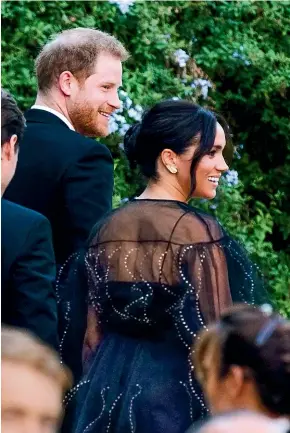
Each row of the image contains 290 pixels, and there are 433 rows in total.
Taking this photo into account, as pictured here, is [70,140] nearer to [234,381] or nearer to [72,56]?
[72,56]

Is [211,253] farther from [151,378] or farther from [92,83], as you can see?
[92,83]

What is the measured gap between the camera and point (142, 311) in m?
3.61

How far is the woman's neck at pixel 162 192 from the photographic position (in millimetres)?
3764

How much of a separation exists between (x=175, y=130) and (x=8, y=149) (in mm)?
778

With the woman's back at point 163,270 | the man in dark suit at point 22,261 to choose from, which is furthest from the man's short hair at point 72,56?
the man in dark suit at point 22,261

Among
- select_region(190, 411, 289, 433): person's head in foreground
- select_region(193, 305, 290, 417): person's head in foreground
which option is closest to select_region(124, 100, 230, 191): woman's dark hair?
select_region(193, 305, 290, 417): person's head in foreground

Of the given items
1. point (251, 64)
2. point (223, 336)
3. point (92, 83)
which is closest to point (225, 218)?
point (251, 64)

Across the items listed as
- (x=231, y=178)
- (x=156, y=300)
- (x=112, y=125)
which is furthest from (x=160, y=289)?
(x=231, y=178)

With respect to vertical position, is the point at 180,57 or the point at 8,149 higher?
Result: the point at 8,149

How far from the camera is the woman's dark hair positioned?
12.5ft

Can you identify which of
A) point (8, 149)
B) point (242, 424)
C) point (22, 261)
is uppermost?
point (242, 424)

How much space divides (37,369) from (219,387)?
0.48 m

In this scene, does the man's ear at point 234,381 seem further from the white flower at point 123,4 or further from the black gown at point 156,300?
the white flower at point 123,4

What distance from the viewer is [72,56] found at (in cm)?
409
